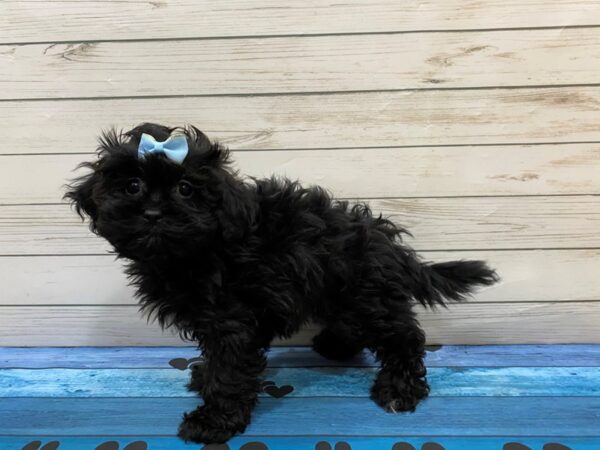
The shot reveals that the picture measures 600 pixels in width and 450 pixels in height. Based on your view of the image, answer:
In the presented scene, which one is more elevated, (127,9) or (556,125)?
(127,9)

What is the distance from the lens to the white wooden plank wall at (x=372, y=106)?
55.6 inches

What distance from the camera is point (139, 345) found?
1.68m

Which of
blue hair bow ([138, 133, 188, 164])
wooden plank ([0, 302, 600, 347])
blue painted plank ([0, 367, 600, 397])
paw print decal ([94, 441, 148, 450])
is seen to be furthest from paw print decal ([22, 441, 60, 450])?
blue hair bow ([138, 133, 188, 164])

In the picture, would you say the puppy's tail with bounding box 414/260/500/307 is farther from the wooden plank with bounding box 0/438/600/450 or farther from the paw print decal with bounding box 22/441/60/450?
the paw print decal with bounding box 22/441/60/450

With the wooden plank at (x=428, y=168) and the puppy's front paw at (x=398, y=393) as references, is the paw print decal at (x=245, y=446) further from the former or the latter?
the wooden plank at (x=428, y=168)

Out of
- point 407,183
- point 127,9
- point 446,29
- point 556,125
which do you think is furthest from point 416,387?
point 127,9

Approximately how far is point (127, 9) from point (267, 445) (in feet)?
4.32

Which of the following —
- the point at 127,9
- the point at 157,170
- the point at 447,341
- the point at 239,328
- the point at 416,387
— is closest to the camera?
the point at 157,170

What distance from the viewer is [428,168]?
1493mm

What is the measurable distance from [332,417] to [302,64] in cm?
104

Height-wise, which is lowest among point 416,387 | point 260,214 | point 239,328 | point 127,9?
point 416,387

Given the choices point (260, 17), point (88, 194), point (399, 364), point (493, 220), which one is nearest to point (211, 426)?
point (399, 364)

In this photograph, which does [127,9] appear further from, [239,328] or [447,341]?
[447,341]

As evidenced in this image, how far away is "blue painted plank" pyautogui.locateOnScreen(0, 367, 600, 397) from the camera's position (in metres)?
1.36
